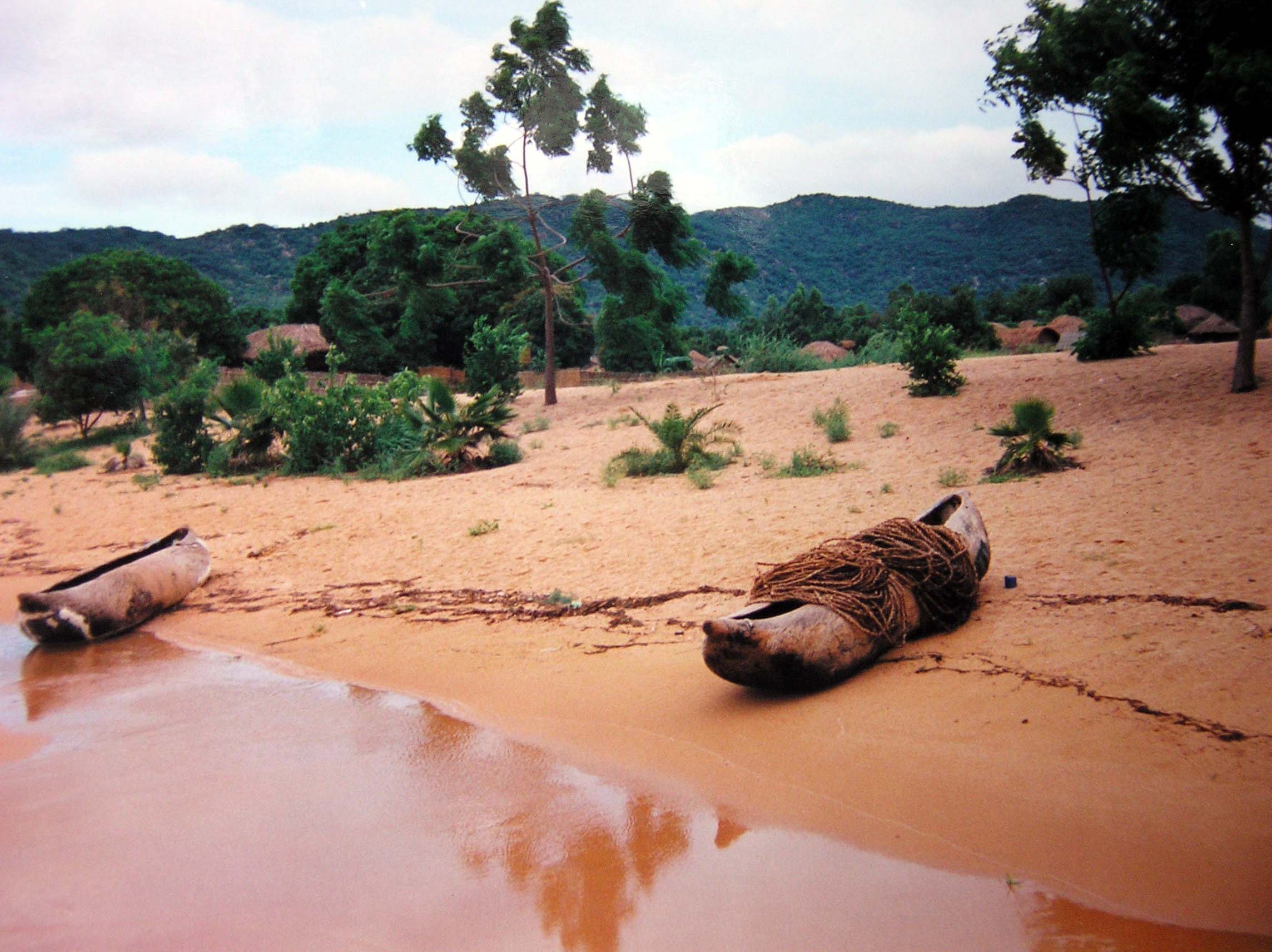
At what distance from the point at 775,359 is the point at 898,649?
18872 mm

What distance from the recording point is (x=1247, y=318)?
11438mm

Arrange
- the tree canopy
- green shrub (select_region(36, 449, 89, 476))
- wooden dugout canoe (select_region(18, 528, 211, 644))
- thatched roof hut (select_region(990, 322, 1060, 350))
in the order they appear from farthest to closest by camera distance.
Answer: the tree canopy, thatched roof hut (select_region(990, 322, 1060, 350)), green shrub (select_region(36, 449, 89, 476)), wooden dugout canoe (select_region(18, 528, 211, 644))

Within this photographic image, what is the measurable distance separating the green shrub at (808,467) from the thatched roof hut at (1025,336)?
1433cm

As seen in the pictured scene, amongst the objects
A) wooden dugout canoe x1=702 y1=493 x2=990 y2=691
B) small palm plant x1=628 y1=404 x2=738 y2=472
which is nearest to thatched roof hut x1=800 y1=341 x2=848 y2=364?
small palm plant x1=628 y1=404 x2=738 y2=472

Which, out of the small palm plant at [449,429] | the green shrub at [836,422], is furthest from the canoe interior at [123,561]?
the green shrub at [836,422]

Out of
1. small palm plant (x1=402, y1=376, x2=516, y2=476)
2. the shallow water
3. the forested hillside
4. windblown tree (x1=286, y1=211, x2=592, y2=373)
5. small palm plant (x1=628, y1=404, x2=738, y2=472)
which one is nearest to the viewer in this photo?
the shallow water

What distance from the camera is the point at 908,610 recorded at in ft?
16.4

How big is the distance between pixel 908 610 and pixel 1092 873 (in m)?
1.90

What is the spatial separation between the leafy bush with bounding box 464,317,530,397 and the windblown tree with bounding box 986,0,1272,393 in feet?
40.2

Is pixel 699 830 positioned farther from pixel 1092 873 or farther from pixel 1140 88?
pixel 1140 88

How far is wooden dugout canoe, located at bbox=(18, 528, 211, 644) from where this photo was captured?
6965 mm

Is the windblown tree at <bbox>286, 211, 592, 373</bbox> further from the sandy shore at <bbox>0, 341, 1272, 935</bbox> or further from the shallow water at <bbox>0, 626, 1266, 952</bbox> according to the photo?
the shallow water at <bbox>0, 626, 1266, 952</bbox>

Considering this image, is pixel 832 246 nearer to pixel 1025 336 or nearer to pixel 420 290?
pixel 1025 336

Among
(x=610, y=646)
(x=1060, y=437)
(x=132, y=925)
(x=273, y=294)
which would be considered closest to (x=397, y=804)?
(x=132, y=925)
